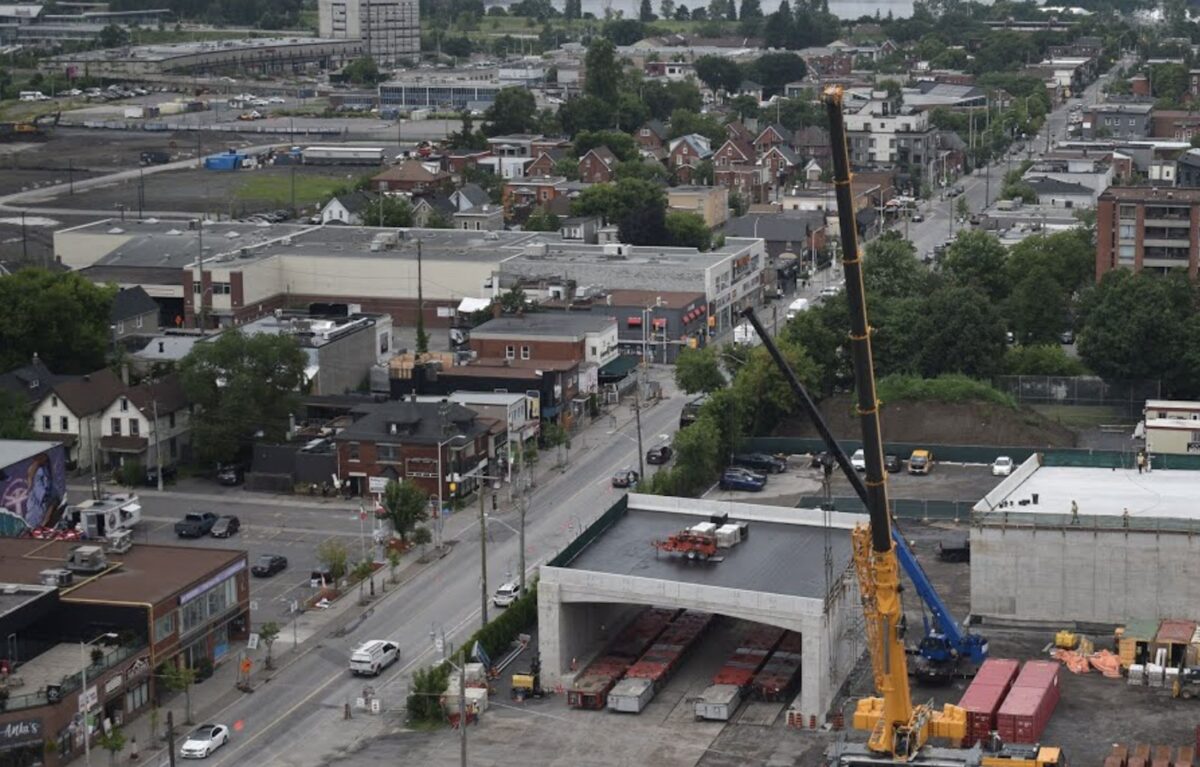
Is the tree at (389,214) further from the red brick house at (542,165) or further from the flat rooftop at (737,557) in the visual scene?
the flat rooftop at (737,557)

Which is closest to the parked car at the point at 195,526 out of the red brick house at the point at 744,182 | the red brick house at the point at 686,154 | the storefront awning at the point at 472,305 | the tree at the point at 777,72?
the storefront awning at the point at 472,305

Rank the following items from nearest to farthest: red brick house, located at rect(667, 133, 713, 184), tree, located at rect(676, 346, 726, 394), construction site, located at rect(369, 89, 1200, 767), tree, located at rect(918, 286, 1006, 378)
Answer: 1. construction site, located at rect(369, 89, 1200, 767)
2. tree, located at rect(676, 346, 726, 394)
3. tree, located at rect(918, 286, 1006, 378)
4. red brick house, located at rect(667, 133, 713, 184)

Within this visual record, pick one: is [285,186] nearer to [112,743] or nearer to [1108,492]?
A: [1108,492]

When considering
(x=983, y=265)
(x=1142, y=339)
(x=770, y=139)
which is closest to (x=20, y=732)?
(x=1142, y=339)

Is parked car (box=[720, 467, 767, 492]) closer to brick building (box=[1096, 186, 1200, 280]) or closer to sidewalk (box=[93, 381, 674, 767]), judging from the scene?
sidewalk (box=[93, 381, 674, 767])

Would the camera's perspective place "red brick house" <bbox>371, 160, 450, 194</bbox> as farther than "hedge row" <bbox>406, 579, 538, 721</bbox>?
Yes

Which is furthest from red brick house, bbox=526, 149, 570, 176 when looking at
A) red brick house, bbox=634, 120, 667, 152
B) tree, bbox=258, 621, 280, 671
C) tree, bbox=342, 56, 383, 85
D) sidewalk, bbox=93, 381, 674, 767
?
tree, bbox=258, 621, 280, 671
